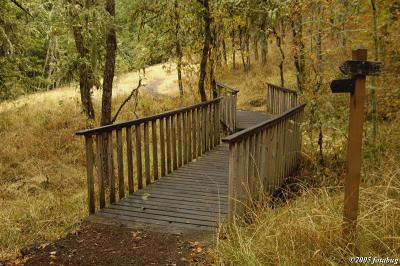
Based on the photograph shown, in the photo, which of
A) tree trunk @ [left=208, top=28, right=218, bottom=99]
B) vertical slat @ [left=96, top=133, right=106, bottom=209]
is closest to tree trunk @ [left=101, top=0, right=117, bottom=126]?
vertical slat @ [left=96, top=133, right=106, bottom=209]

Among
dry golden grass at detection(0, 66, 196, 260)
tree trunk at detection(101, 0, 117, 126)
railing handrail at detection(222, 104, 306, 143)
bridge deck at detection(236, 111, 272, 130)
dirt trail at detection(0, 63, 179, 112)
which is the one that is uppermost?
tree trunk at detection(101, 0, 117, 126)

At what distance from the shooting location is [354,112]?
3.62m

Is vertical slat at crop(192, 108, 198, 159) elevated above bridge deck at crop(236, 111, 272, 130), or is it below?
above

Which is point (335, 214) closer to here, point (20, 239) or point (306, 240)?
point (306, 240)

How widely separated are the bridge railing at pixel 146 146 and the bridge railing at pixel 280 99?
2.27 meters

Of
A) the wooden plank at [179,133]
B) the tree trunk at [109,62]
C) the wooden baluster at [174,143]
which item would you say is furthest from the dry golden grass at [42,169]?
the wooden plank at [179,133]

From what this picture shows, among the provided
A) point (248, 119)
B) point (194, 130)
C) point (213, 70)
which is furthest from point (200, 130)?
point (248, 119)

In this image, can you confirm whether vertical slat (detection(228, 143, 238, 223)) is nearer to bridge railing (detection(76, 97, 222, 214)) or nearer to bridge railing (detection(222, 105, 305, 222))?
bridge railing (detection(222, 105, 305, 222))

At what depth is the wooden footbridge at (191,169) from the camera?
556 cm

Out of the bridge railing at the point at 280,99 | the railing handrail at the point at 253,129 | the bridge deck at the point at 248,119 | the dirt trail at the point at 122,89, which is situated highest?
the railing handrail at the point at 253,129

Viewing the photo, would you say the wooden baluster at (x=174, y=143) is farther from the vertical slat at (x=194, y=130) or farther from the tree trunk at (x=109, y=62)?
the tree trunk at (x=109, y=62)

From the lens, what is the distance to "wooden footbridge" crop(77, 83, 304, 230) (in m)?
5.56

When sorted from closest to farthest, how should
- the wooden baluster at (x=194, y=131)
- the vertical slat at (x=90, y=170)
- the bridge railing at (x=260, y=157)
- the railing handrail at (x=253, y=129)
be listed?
the railing handrail at (x=253, y=129) → the bridge railing at (x=260, y=157) → the vertical slat at (x=90, y=170) → the wooden baluster at (x=194, y=131)

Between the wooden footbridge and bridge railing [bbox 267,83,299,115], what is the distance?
265 cm
